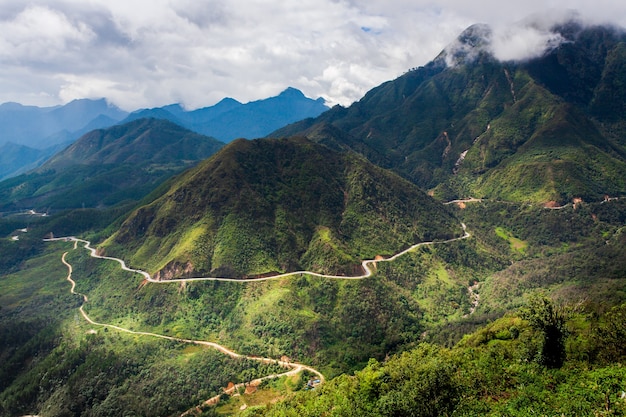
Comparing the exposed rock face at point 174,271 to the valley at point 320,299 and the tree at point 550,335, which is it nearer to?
the valley at point 320,299

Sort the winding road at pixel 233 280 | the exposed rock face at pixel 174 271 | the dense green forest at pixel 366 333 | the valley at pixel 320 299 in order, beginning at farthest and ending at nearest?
the exposed rock face at pixel 174 271, the winding road at pixel 233 280, the valley at pixel 320 299, the dense green forest at pixel 366 333

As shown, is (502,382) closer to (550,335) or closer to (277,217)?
(550,335)

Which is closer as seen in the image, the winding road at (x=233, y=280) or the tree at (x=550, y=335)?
the tree at (x=550, y=335)

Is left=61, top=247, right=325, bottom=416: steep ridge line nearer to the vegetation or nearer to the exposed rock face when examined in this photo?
the exposed rock face

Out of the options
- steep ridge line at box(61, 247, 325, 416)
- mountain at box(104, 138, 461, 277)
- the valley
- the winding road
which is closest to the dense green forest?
the valley

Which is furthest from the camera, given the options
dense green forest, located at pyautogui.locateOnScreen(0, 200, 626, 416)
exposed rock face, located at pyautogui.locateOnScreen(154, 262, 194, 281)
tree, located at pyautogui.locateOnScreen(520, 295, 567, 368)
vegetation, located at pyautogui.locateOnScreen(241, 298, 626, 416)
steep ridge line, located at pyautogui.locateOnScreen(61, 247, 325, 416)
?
exposed rock face, located at pyautogui.locateOnScreen(154, 262, 194, 281)

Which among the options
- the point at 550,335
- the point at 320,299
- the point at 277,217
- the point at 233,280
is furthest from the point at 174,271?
the point at 550,335

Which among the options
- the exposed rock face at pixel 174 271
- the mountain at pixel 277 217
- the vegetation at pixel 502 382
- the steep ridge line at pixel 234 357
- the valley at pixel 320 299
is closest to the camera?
the vegetation at pixel 502 382

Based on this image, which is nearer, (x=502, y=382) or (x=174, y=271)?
(x=502, y=382)

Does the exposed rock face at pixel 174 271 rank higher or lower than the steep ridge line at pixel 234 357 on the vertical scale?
higher

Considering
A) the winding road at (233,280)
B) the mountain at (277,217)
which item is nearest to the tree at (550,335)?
the winding road at (233,280)
